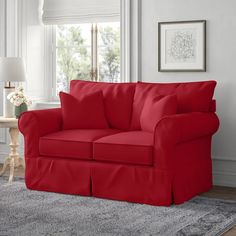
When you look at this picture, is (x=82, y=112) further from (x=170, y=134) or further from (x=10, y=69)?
(x=170, y=134)

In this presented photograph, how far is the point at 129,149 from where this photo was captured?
4785 mm

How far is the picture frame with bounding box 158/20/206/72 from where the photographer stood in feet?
18.6

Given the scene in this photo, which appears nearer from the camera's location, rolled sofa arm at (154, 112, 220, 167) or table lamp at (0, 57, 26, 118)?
rolled sofa arm at (154, 112, 220, 167)

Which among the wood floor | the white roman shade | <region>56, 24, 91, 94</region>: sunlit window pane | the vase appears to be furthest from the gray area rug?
the white roman shade

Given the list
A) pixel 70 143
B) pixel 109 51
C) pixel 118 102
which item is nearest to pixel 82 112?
pixel 118 102

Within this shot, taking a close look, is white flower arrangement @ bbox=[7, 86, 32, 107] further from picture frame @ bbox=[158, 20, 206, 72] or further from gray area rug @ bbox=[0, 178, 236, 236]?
picture frame @ bbox=[158, 20, 206, 72]

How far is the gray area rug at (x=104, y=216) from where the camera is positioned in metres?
4.00

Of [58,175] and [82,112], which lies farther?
[82,112]

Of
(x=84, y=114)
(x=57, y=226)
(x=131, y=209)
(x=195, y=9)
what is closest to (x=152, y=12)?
(x=195, y=9)

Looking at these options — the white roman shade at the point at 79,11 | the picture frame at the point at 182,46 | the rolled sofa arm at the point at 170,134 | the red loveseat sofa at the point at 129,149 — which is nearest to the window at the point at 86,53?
the white roman shade at the point at 79,11

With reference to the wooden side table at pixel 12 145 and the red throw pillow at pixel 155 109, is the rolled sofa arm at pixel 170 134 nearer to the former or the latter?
the red throw pillow at pixel 155 109

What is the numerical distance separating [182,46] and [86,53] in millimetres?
1378

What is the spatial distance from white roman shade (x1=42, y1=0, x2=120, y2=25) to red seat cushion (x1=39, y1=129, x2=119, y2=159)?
161 centimetres

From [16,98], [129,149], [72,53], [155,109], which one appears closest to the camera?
[129,149]
